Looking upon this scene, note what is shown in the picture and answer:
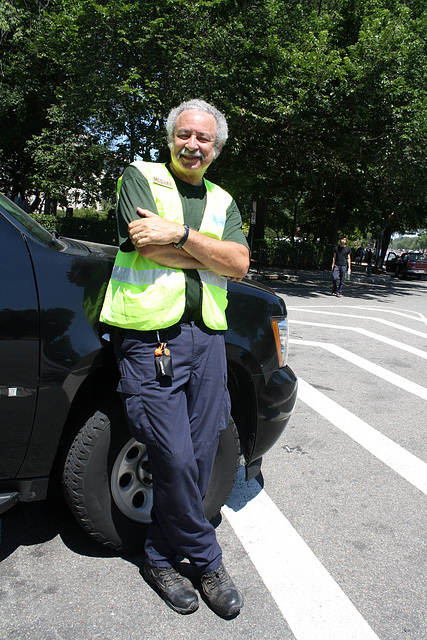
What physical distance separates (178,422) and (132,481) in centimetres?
56

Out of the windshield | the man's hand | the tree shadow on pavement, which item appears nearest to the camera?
the man's hand

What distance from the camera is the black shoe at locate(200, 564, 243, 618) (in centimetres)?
216

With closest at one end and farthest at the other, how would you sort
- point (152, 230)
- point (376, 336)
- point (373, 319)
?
point (152, 230) < point (376, 336) < point (373, 319)

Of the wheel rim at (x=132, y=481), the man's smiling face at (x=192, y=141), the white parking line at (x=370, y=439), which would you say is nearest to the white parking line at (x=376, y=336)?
the white parking line at (x=370, y=439)

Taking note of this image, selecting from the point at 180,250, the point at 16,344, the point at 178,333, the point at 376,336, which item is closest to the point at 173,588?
the point at 178,333

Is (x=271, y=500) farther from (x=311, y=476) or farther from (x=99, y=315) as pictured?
(x=99, y=315)

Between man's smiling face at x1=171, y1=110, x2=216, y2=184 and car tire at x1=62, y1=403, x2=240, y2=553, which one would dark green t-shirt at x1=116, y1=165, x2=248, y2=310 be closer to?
man's smiling face at x1=171, y1=110, x2=216, y2=184

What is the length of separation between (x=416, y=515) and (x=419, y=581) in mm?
688

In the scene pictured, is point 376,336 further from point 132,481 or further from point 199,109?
point 199,109

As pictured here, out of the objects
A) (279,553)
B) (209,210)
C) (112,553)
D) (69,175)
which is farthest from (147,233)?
(69,175)

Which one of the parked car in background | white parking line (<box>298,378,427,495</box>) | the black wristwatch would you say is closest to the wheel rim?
the black wristwatch

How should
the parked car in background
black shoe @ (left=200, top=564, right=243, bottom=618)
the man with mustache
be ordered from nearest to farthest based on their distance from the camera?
the man with mustache, black shoe @ (left=200, top=564, right=243, bottom=618), the parked car in background

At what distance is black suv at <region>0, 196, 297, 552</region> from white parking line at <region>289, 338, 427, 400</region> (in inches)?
158

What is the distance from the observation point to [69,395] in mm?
2201
